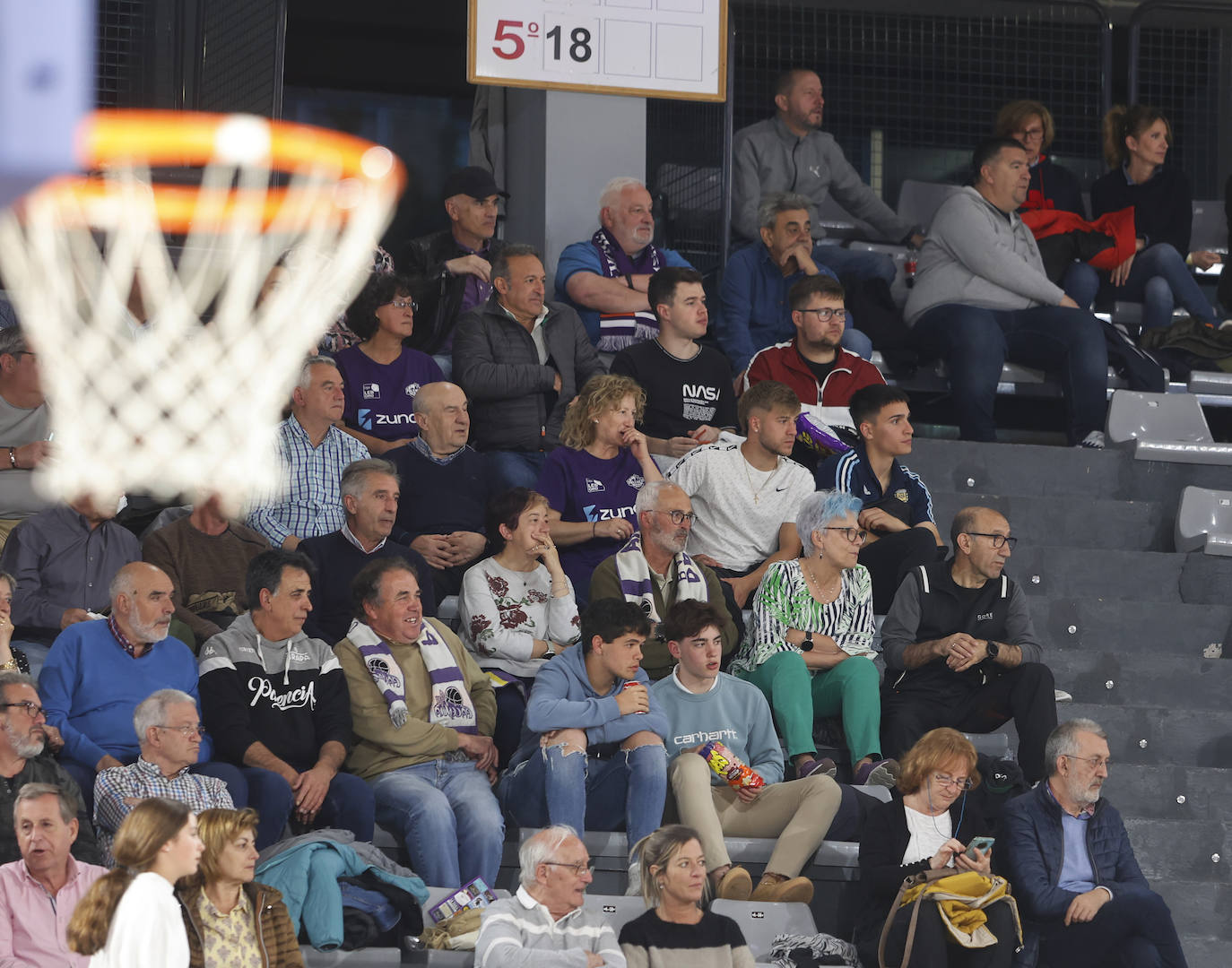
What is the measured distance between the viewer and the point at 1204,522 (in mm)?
6273

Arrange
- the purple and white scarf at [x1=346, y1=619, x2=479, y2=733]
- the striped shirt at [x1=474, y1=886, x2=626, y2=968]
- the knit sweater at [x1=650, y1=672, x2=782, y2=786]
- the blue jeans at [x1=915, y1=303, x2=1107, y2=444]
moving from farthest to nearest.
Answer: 1. the blue jeans at [x1=915, y1=303, x2=1107, y2=444]
2. the knit sweater at [x1=650, y1=672, x2=782, y2=786]
3. the purple and white scarf at [x1=346, y1=619, x2=479, y2=733]
4. the striped shirt at [x1=474, y1=886, x2=626, y2=968]

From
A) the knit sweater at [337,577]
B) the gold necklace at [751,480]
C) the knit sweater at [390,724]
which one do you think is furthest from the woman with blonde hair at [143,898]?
the gold necklace at [751,480]

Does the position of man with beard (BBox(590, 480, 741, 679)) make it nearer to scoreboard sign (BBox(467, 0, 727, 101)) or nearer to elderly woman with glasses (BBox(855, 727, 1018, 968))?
elderly woman with glasses (BBox(855, 727, 1018, 968))

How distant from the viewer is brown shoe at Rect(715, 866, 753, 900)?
4.13 meters

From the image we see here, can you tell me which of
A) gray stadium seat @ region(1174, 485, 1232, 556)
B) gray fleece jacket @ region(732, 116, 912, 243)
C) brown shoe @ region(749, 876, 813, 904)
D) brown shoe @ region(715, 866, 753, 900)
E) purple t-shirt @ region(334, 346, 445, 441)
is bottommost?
brown shoe @ region(749, 876, 813, 904)

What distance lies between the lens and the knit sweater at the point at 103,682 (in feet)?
13.5

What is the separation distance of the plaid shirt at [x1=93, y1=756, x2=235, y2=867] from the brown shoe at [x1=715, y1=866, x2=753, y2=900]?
1.23 meters

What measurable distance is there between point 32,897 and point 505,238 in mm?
4726

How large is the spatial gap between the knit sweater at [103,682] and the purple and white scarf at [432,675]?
0.48 metres

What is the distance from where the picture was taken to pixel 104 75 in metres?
6.97

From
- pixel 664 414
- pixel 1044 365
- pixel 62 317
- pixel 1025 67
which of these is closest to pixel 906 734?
pixel 664 414

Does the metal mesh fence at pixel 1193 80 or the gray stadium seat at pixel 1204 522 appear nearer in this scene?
the gray stadium seat at pixel 1204 522

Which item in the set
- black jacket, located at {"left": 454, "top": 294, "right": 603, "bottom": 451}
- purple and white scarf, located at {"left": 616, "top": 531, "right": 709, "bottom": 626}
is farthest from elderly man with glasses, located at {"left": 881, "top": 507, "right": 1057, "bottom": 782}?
black jacket, located at {"left": 454, "top": 294, "right": 603, "bottom": 451}

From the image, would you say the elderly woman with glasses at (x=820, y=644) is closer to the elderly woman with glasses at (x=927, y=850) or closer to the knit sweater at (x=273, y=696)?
the elderly woman with glasses at (x=927, y=850)
